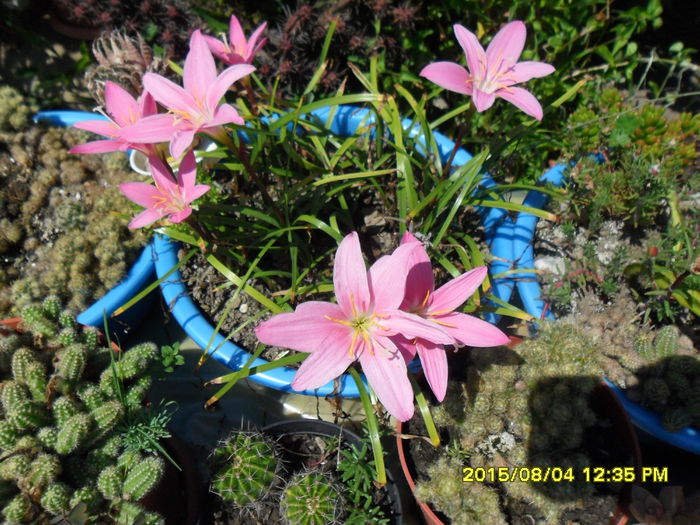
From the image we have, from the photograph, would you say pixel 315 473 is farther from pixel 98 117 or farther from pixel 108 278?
pixel 98 117

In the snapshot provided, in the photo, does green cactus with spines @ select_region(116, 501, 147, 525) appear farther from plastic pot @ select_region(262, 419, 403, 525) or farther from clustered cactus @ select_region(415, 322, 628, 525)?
clustered cactus @ select_region(415, 322, 628, 525)

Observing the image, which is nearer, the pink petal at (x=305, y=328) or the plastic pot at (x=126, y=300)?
the pink petal at (x=305, y=328)

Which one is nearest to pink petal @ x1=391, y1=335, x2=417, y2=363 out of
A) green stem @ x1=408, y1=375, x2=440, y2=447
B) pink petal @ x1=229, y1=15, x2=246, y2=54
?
green stem @ x1=408, y1=375, x2=440, y2=447

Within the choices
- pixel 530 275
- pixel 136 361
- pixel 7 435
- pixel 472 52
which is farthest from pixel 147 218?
pixel 530 275

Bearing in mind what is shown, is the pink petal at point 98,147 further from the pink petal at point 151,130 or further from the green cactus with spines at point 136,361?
the green cactus with spines at point 136,361

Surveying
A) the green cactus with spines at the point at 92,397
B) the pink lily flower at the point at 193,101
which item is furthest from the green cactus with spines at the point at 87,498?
the pink lily flower at the point at 193,101

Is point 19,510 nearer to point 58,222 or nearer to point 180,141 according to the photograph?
point 180,141
